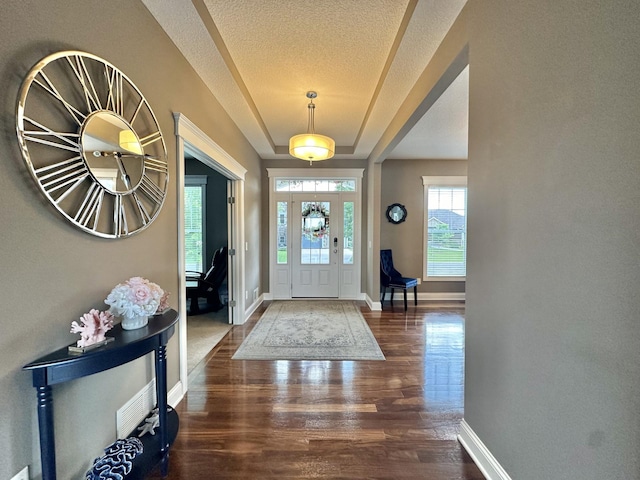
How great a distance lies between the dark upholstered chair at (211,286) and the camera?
4759 millimetres

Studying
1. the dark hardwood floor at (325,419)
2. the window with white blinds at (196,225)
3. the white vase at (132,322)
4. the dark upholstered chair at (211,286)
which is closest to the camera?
the white vase at (132,322)

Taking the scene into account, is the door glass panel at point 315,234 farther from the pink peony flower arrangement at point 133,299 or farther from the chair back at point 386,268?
the pink peony flower arrangement at point 133,299

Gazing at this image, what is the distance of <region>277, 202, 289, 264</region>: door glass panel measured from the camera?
18.5ft

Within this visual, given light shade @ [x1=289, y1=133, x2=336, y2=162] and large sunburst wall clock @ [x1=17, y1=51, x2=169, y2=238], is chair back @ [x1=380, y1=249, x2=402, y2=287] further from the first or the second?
large sunburst wall clock @ [x1=17, y1=51, x2=169, y2=238]

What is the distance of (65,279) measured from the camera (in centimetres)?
129

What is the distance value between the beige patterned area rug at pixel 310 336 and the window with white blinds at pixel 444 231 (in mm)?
1937

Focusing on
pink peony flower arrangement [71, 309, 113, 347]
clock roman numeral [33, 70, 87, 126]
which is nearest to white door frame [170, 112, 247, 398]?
clock roman numeral [33, 70, 87, 126]

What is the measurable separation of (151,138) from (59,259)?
3.12 ft

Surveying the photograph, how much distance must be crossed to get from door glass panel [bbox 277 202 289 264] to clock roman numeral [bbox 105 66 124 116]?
4044 mm

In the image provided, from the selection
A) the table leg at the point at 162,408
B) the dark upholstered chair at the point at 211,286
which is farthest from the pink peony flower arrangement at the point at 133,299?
the dark upholstered chair at the point at 211,286

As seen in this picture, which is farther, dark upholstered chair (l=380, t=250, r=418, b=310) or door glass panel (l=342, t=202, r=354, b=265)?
door glass panel (l=342, t=202, r=354, b=265)

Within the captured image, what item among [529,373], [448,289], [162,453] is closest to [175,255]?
[162,453]

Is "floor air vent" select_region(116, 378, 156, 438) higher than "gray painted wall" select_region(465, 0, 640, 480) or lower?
lower

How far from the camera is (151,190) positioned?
6.17ft
